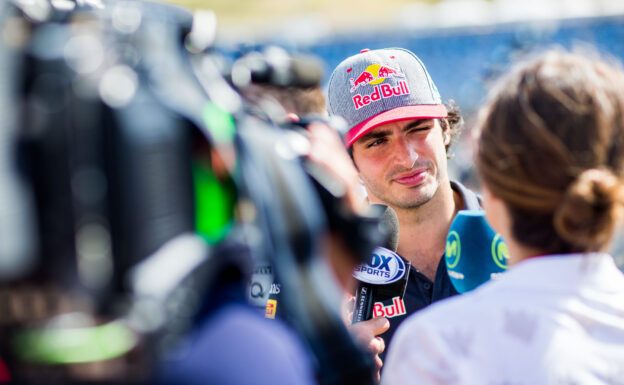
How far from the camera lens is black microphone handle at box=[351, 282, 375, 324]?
71.2 inches

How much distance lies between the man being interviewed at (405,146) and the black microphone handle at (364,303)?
1.31 ft

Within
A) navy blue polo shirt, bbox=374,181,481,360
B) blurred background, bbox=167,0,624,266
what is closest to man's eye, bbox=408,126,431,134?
navy blue polo shirt, bbox=374,181,481,360

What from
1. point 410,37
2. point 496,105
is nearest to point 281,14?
point 410,37

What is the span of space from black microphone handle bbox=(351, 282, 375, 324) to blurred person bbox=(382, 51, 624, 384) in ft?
2.19

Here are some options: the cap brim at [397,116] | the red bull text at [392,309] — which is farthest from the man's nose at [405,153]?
the red bull text at [392,309]

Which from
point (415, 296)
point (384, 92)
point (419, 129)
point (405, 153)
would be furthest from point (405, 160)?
point (415, 296)

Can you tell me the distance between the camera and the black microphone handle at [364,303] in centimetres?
181

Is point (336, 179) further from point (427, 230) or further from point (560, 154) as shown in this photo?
point (427, 230)

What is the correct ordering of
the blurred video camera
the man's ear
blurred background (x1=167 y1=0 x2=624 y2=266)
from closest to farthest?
the blurred video camera
the man's ear
blurred background (x1=167 y1=0 x2=624 y2=266)

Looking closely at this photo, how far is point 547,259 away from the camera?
1102 mm

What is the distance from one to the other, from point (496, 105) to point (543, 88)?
87mm

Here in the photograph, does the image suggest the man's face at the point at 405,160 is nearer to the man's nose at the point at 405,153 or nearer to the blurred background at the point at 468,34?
the man's nose at the point at 405,153

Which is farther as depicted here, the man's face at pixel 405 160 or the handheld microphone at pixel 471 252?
the man's face at pixel 405 160

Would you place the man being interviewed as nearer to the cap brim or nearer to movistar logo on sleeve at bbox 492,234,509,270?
the cap brim
